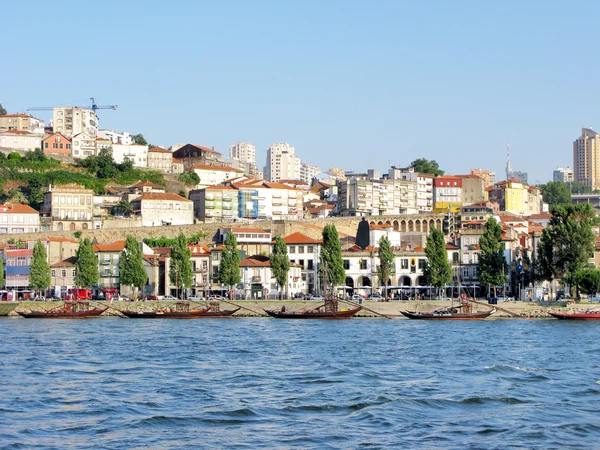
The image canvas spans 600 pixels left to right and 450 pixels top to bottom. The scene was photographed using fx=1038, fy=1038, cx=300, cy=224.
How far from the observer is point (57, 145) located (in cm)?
13262

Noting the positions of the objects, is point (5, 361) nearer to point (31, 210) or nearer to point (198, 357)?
point (198, 357)

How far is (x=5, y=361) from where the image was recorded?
42000mm

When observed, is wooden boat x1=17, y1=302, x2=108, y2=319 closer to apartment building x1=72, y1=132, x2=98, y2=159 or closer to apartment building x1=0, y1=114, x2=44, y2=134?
apartment building x1=72, y1=132, x2=98, y2=159

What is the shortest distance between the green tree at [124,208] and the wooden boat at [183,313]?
39.4 meters

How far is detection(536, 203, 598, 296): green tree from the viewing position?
7681cm

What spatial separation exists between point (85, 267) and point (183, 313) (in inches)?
542

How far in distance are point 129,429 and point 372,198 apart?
11250 centimetres

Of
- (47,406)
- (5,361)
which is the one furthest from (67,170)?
(47,406)

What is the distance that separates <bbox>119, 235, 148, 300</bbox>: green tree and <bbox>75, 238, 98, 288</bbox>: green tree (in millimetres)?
2736

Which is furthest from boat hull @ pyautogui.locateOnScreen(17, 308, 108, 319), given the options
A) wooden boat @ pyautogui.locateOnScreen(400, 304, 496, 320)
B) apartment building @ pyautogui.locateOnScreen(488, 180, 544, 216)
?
apartment building @ pyautogui.locateOnScreen(488, 180, 544, 216)

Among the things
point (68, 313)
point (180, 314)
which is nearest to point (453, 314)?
point (180, 314)

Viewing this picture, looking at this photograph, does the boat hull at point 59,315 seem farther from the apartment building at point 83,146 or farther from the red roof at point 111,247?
the apartment building at point 83,146

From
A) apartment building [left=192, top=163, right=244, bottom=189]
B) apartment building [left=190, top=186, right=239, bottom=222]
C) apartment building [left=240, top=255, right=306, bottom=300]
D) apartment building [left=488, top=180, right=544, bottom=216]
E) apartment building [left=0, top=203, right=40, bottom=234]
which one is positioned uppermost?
apartment building [left=192, top=163, right=244, bottom=189]

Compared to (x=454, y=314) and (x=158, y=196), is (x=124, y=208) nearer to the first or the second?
(x=158, y=196)
